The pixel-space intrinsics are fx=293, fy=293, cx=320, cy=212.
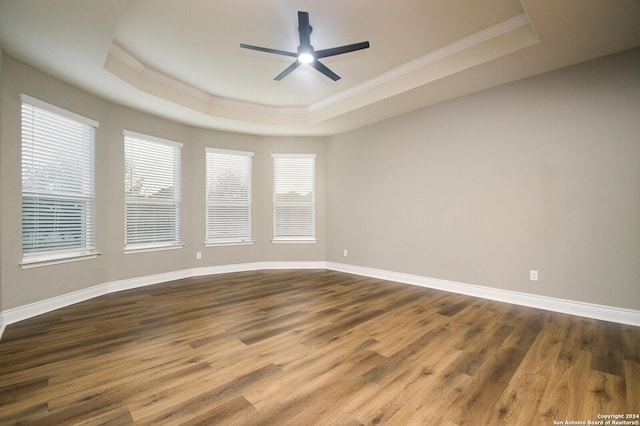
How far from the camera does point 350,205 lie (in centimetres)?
582

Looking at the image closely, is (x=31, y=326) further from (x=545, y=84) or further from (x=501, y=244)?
(x=545, y=84)

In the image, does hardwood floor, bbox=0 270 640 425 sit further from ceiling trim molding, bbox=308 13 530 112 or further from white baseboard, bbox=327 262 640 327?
ceiling trim molding, bbox=308 13 530 112

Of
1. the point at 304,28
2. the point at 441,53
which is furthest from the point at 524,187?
the point at 304,28

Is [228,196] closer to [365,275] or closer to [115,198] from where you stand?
[115,198]

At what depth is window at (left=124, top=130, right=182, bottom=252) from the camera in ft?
15.2

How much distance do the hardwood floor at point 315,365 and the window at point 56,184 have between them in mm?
824

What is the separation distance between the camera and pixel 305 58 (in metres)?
2.95

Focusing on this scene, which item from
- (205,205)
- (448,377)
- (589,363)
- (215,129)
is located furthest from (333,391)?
(215,129)

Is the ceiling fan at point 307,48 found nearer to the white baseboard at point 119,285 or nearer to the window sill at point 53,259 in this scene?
the window sill at point 53,259

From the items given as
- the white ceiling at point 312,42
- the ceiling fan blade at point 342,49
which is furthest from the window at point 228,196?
the ceiling fan blade at point 342,49

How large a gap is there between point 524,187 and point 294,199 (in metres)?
4.06

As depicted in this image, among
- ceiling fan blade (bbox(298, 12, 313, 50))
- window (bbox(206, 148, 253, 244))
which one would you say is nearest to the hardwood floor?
window (bbox(206, 148, 253, 244))

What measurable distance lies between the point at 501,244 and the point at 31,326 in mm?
5452

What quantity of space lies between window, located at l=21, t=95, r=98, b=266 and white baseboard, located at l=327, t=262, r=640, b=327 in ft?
15.0
